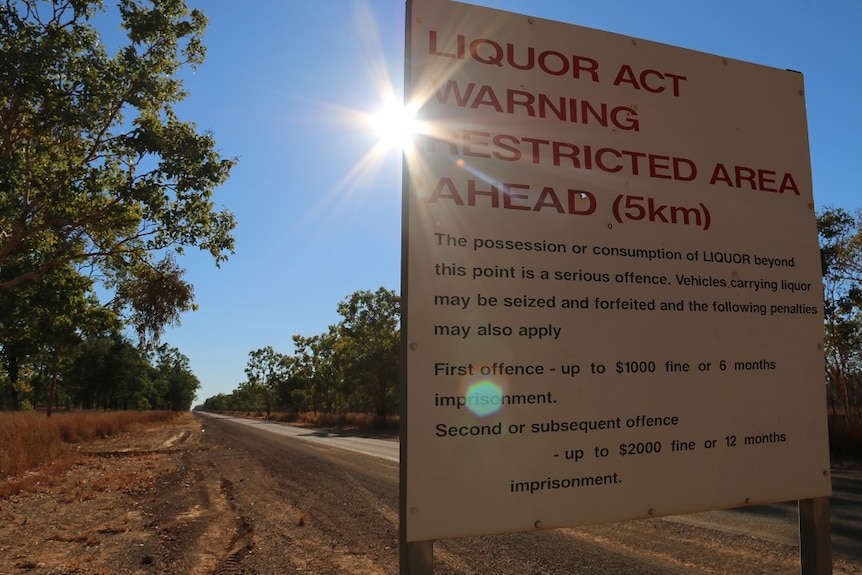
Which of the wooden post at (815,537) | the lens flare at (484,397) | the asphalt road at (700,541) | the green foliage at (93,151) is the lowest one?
the asphalt road at (700,541)

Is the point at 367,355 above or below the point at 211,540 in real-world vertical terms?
above

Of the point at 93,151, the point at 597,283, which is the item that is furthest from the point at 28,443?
the point at 597,283

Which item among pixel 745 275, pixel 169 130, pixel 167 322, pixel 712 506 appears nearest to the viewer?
pixel 712 506

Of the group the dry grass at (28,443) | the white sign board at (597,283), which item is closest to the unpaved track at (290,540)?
the white sign board at (597,283)

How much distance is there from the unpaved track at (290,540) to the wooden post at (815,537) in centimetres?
174

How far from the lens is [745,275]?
2.37 metres

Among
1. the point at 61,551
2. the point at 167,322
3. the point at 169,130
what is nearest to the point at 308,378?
the point at 167,322

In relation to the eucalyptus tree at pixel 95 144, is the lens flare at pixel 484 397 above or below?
below

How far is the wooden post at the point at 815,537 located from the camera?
7.69 feet

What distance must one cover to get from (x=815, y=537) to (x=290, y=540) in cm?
626

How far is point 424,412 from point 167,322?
17.8 meters

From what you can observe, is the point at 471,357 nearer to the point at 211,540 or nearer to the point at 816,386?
the point at 816,386

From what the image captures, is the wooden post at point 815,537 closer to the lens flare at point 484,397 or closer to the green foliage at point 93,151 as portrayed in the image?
the lens flare at point 484,397

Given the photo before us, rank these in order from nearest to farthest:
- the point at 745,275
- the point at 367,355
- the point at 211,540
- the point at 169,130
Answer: the point at 745,275 < the point at 211,540 < the point at 169,130 < the point at 367,355
